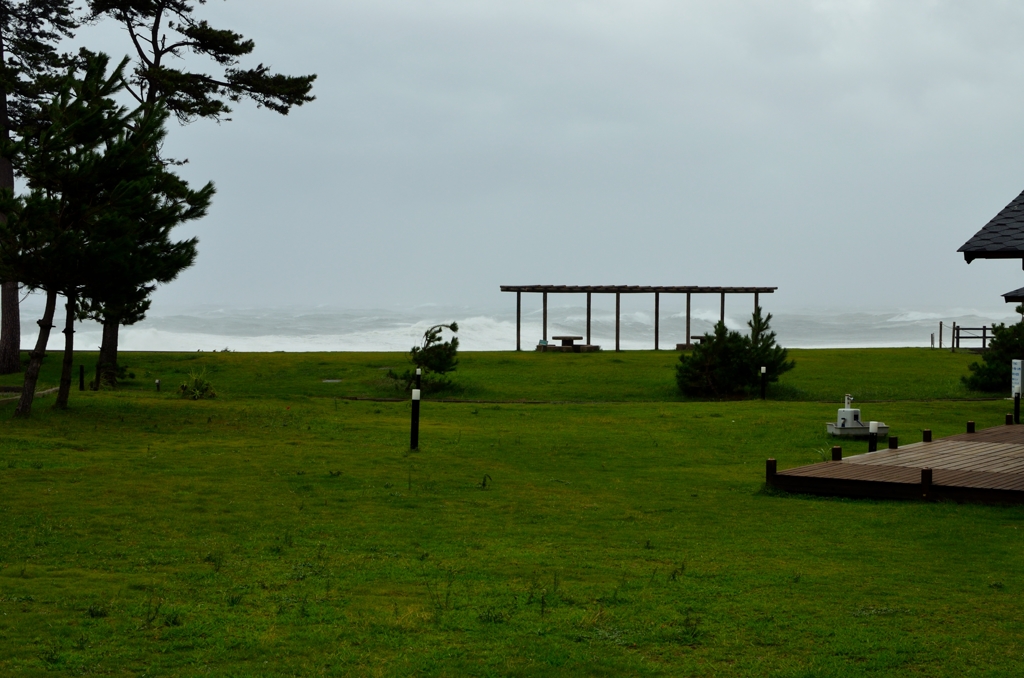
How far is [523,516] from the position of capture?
10.4 metres

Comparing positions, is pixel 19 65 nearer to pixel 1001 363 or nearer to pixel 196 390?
pixel 196 390

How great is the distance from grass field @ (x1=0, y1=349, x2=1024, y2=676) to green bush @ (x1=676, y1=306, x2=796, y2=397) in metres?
9.37

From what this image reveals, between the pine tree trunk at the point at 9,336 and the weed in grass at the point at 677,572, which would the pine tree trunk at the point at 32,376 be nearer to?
the weed in grass at the point at 677,572

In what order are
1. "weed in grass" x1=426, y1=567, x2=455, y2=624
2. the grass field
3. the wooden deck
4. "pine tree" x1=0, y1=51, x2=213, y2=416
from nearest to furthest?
1. the grass field
2. "weed in grass" x1=426, y1=567, x2=455, y2=624
3. the wooden deck
4. "pine tree" x1=0, y1=51, x2=213, y2=416

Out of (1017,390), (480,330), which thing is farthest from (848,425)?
(480,330)

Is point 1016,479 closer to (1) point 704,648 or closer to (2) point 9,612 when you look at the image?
(1) point 704,648

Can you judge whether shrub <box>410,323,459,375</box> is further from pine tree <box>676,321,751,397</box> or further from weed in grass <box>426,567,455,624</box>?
weed in grass <box>426,567,455,624</box>

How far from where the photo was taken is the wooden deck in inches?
438

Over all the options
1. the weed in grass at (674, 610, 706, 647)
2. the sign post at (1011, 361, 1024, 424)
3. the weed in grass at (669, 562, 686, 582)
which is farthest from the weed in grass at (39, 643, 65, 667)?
the sign post at (1011, 361, 1024, 424)

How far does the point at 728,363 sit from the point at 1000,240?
17.4 m

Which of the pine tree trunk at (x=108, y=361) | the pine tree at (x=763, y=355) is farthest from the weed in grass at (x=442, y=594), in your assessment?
the pine tree trunk at (x=108, y=361)

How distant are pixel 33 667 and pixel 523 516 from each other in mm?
5565

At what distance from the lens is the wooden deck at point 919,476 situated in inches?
438

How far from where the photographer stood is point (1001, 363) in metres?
28.2
